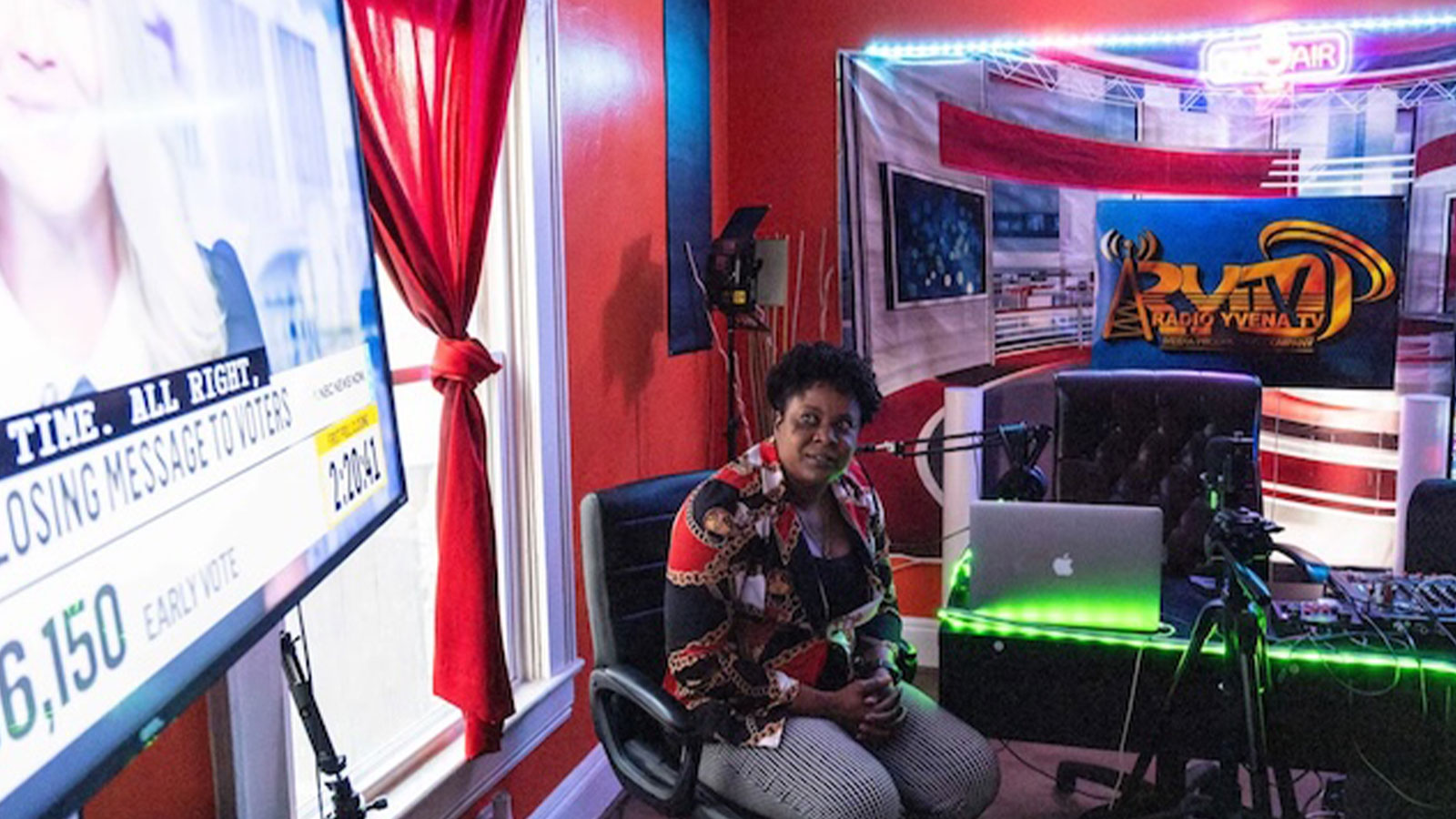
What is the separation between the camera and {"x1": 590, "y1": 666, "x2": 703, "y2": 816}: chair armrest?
201 cm

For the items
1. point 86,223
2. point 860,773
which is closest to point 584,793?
point 860,773

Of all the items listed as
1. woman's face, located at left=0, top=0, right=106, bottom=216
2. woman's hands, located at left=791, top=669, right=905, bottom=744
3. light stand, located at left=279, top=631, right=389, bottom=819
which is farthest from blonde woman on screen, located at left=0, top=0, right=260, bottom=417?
woman's hands, located at left=791, top=669, right=905, bottom=744

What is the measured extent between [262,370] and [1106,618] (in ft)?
6.10

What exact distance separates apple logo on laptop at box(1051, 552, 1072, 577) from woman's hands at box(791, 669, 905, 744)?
1.61ft

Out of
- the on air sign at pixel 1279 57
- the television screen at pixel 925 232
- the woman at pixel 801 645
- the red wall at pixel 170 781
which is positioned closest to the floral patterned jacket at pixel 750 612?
the woman at pixel 801 645

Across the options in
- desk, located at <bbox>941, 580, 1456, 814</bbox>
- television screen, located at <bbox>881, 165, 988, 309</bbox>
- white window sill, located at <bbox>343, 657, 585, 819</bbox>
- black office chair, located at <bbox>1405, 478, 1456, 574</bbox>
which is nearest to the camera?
white window sill, located at <bbox>343, 657, 585, 819</bbox>

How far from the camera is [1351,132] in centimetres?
388

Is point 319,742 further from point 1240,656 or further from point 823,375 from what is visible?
point 1240,656

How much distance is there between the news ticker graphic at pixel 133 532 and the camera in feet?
2.51

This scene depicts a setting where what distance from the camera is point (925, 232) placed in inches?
164

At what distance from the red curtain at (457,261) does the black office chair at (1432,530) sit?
2.13 meters

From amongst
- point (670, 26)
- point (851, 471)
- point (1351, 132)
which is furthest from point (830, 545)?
point (1351, 132)

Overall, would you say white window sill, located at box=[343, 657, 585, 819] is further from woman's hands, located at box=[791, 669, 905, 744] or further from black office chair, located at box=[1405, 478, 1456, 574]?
black office chair, located at box=[1405, 478, 1456, 574]

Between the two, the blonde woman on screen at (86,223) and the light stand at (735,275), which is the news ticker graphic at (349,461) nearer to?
the blonde woman on screen at (86,223)
